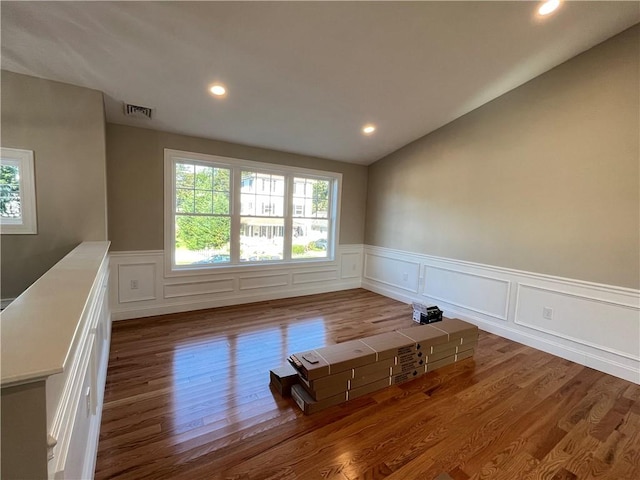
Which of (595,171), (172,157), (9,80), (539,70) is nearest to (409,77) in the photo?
(539,70)

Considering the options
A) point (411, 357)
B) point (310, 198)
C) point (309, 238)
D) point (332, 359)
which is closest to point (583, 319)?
point (411, 357)

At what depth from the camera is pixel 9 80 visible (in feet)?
8.12

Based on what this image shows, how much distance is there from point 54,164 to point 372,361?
3283mm

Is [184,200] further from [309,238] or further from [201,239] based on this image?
[309,238]

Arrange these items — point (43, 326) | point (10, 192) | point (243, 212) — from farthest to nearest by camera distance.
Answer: point (243, 212) → point (10, 192) → point (43, 326)

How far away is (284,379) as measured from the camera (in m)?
2.23

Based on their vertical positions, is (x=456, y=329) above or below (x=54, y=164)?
below

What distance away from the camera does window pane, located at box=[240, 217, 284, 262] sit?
440 centimetres

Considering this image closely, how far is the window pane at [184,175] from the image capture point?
12.7 feet

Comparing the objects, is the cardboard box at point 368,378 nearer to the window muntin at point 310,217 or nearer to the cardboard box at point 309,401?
the cardboard box at point 309,401

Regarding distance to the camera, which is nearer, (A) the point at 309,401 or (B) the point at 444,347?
(A) the point at 309,401

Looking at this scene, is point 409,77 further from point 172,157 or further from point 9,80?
point 9,80

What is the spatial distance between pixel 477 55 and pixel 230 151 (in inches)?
120

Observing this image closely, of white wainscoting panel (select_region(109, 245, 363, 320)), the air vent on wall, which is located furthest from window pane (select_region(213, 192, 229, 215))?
the air vent on wall
